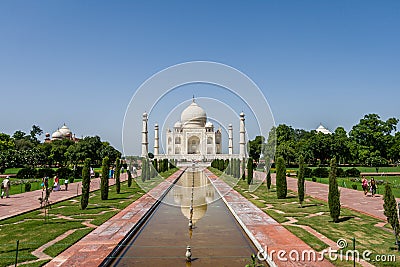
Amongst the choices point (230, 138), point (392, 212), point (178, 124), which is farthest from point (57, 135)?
point (392, 212)

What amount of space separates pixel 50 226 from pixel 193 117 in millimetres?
47807

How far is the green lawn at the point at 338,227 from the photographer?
236 inches

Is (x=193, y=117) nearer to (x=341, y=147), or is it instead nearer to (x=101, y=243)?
(x=341, y=147)

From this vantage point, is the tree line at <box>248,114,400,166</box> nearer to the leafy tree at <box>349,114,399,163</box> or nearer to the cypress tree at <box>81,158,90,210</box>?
the leafy tree at <box>349,114,399,163</box>

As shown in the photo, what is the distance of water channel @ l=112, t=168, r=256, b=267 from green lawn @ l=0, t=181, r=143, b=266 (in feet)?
3.61

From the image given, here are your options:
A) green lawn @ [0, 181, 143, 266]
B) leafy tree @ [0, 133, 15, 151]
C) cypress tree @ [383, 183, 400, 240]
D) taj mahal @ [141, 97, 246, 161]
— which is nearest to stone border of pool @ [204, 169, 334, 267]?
cypress tree @ [383, 183, 400, 240]

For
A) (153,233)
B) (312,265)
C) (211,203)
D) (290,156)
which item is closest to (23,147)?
(290,156)

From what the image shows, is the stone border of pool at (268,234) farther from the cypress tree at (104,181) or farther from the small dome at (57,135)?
the small dome at (57,135)

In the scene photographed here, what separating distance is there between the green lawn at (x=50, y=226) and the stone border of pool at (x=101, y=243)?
7.3 inches

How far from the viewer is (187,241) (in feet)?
21.7

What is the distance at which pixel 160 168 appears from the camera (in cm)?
2612

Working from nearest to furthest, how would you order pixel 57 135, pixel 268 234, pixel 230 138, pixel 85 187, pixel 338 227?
pixel 268 234
pixel 338 227
pixel 85 187
pixel 230 138
pixel 57 135

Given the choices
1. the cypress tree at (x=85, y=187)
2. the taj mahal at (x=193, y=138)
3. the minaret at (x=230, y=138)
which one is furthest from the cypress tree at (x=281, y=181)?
the minaret at (x=230, y=138)

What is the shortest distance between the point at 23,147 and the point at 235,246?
4437 cm
